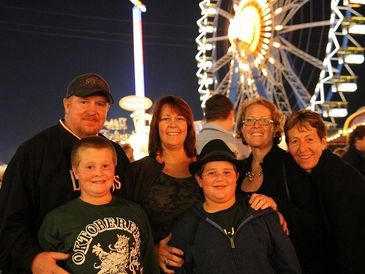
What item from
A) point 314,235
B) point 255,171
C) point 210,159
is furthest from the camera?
→ point 255,171

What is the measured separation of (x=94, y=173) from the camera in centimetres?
243

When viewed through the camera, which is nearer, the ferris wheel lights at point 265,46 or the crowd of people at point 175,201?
the crowd of people at point 175,201

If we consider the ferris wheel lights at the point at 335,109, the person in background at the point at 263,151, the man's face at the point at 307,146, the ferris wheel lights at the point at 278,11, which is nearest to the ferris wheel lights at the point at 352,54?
the ferris wheel lights at the point at 335,109

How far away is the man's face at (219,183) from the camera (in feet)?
8.16

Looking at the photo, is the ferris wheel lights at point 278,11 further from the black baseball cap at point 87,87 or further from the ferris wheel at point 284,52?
the black baseball cap at point 87,87

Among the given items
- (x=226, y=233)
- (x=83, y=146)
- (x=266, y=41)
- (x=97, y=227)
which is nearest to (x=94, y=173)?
(x=83, y=146)

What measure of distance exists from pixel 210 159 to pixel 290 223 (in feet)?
2.36

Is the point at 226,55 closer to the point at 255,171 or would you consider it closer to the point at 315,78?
the point at 315,78

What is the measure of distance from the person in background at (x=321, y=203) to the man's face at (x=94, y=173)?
1202 millimetres

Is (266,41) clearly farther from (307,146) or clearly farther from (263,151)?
(307,146)

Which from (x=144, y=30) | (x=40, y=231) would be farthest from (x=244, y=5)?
(x=144, y=30)

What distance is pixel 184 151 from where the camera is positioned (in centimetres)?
312

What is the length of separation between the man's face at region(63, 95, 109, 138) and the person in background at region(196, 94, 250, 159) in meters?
1.77

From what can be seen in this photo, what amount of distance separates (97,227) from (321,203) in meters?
1.41
